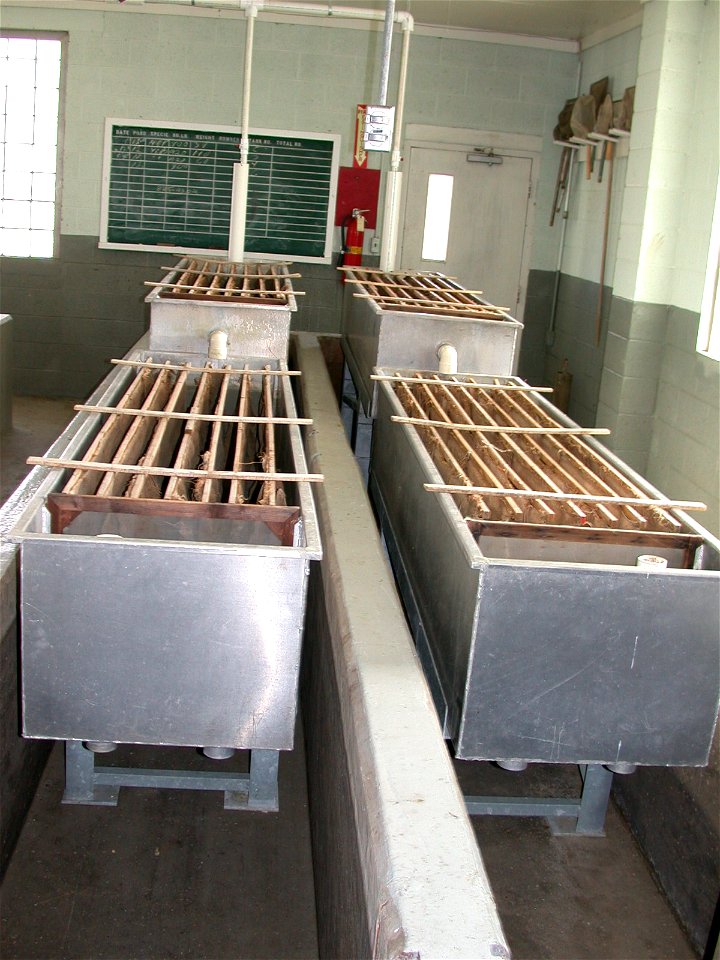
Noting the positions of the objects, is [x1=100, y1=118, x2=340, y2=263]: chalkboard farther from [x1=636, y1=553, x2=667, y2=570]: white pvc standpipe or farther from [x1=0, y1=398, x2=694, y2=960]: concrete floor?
[x1=636, y1=553, x2=667, y2=570]: white pvc standpipe

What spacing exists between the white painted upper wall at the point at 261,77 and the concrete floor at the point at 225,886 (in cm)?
578

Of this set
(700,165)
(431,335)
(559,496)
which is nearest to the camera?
(559,496)

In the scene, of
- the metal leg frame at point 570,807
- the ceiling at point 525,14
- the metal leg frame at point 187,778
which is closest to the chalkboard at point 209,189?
the ceiling at point 525,14

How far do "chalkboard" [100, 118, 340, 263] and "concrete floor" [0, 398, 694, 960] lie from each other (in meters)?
5.42

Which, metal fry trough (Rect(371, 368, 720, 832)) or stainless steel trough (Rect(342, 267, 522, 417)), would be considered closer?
metal fry trough (Rect(371, 368, 720, 832))

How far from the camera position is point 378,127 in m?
4.91

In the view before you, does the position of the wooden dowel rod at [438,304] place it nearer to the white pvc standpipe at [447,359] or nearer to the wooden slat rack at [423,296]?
the wooden slat rack at [423,296]

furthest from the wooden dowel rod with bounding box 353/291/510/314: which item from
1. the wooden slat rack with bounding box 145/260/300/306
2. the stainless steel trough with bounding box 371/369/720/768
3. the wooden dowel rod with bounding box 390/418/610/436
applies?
the stainless steel trough with bounding box 371/369/720/768

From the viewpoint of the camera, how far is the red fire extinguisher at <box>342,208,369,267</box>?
25.2 feet

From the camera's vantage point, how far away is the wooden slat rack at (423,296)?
4.79 meters

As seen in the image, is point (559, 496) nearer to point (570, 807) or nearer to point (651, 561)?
point (651, 561)

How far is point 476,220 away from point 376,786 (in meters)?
6.79

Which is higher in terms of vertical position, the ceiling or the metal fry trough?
the ceiling

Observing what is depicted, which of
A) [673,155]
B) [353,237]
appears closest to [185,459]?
[673,155]
